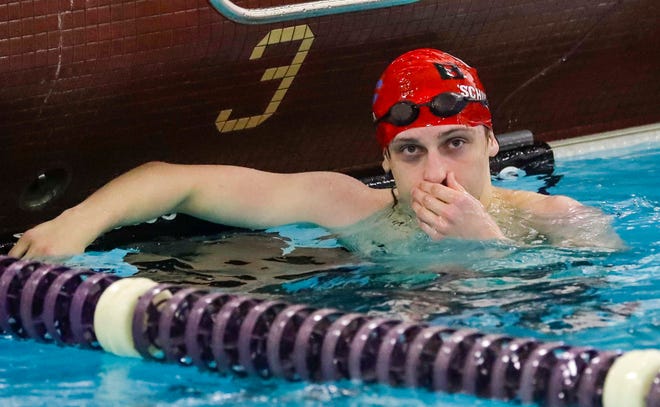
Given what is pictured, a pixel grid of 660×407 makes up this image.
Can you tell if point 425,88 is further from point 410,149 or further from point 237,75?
point 237,75

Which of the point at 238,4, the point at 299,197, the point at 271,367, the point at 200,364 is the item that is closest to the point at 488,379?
the point at 271,367

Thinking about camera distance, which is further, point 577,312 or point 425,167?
point 425,167

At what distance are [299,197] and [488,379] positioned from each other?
165 cm

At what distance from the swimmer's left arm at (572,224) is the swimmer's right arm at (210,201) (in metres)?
0.60

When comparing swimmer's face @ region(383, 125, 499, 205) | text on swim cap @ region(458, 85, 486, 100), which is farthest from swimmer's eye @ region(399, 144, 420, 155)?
text on swim cap @ region(458, 85, 486, 100)

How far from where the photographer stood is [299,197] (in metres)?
4.22

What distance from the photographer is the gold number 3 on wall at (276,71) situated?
4676 millimetres

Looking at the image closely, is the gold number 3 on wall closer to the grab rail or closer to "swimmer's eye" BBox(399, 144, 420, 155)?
the grab rail

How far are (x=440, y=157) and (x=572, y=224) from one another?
555mm

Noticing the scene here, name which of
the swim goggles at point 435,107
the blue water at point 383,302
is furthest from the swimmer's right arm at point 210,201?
the swim goggles at point 435,107

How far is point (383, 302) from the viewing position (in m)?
3.38

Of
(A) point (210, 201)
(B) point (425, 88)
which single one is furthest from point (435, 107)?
(A) point (210, 201)

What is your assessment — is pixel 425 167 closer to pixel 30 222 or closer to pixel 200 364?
pixel 200 364

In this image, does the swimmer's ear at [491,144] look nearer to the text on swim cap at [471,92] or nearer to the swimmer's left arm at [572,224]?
the text on swim cap at [471,92]
